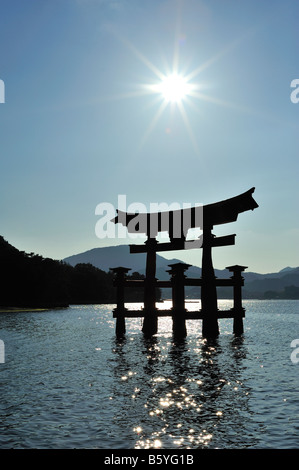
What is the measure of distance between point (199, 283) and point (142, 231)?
3.98 metres

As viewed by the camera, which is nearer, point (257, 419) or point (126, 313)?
point (257, 419)

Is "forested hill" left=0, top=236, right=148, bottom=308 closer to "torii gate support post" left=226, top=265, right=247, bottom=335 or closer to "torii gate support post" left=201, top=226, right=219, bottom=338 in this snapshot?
"torii gate support post" left=226, top=265, right=247, bottom=335

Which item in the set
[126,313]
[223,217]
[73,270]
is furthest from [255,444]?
[73,270]

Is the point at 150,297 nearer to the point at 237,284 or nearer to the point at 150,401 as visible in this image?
the point at 237,284

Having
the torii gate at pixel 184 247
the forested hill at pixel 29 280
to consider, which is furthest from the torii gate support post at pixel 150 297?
the forested hill at pixel 29 280

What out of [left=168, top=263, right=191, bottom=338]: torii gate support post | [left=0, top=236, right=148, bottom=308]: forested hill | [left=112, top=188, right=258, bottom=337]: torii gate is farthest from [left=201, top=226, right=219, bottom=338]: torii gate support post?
[left=0, top=236, right=148, bottom=308]: forested hill

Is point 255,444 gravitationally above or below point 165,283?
below

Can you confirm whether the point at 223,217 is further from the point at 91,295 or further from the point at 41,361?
the point at 91,295

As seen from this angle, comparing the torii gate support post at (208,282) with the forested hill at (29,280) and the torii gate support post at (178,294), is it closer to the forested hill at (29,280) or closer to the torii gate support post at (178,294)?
the torii gate support post at (178,294)

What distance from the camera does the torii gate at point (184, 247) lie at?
774 inches

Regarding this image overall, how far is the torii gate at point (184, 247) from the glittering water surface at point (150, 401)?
295 cm

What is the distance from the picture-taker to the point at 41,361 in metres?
16.2

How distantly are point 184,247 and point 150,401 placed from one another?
1209 cm
